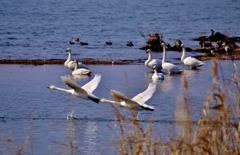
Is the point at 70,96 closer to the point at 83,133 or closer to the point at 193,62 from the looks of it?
the point at 83,133

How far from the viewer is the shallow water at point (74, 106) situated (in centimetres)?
868

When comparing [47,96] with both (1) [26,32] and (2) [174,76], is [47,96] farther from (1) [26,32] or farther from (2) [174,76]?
(1) [26,32]

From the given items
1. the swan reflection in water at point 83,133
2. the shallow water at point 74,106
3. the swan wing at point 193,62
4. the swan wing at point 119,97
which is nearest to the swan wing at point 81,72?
the shallow water at point 74,106

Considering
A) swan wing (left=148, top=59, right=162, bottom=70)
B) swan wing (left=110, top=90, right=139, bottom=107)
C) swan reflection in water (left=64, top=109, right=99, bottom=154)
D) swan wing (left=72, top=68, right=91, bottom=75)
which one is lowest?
swan reflection in water (left=64, top=109, right=99, bottom=154)

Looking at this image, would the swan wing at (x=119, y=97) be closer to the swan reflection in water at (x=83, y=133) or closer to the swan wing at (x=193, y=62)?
the swan reflection in water at (x=83, y=133)

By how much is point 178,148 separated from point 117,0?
84671mm

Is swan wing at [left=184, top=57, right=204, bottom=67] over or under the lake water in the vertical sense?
over

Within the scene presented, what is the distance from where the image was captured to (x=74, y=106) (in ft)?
37.9

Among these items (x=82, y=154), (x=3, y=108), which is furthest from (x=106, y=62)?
(x=82, y=154)

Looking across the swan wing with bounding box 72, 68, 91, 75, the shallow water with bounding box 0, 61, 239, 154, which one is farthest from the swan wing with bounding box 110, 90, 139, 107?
the swan wing with bounding box 72, 68, 91, 75

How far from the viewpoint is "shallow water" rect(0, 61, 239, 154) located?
8.68 meters

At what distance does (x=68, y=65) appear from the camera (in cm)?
1758

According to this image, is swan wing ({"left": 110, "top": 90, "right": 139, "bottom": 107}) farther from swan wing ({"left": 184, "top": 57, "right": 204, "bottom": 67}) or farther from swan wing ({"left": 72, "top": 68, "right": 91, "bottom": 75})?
swan wing ({"left": 184, "top": 57, "right": 204, "bottom": 67})

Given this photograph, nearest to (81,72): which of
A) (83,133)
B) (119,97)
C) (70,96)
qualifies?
(70,96)
